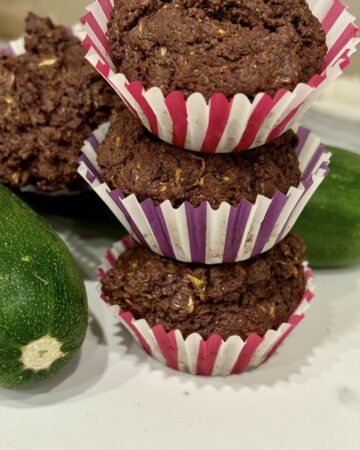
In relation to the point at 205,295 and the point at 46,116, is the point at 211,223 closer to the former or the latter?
the point at 205,295

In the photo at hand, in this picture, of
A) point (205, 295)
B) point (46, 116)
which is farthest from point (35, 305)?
point (46, 116)

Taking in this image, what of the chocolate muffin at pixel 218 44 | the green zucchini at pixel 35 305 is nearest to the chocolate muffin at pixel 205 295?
the green zucchini at pixel 35 305

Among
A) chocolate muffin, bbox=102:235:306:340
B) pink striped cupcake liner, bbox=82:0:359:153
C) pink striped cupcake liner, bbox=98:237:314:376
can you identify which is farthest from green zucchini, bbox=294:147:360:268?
pink striped cupcake liner, bbox=82:0:359:153

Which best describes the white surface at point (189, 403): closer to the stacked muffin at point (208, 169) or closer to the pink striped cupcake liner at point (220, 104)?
the stacked muffin at point (208, 169)

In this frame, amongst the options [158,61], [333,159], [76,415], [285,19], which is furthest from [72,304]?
[333,159]

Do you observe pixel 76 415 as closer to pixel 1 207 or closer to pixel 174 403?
pixel 174 403

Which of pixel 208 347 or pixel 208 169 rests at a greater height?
pixel 208 169

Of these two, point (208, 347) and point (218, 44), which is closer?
point (218, 44)

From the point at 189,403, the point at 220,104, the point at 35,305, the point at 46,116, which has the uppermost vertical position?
the point at 220,104

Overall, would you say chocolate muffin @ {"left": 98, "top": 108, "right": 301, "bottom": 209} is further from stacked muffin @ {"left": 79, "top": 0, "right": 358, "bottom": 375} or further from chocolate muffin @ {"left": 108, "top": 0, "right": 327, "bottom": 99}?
chocolate muffin @ {"left": 108, "top": 0, "right": 327, "bottom": 99}
